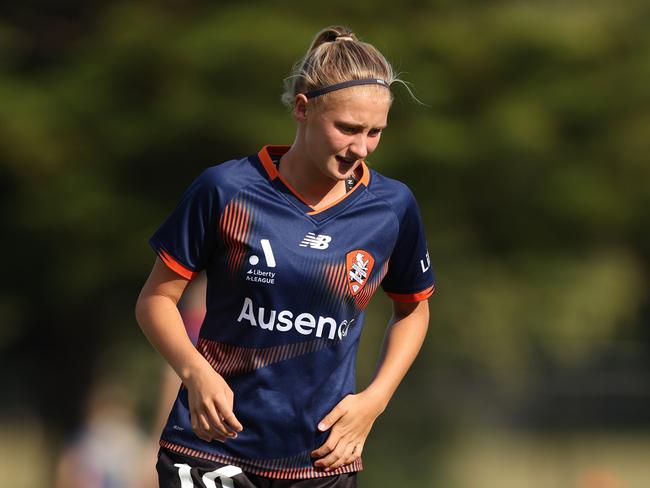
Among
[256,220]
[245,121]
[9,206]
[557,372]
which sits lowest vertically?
[557,372]

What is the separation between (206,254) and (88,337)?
1287cm

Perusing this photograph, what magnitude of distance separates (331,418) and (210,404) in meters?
0.37

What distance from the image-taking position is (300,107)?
3.85m

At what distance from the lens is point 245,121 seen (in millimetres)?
12703

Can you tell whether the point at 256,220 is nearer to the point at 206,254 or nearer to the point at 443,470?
the point at 206,254

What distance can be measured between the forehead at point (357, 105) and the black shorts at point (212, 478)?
105 centimetres

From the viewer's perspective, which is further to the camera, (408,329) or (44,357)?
(44,357)

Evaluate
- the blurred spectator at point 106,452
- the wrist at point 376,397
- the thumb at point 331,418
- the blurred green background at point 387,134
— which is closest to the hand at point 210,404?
the thumb at point 331,418

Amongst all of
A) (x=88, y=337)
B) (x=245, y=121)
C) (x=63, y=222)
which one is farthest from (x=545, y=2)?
(x=88, y=337)

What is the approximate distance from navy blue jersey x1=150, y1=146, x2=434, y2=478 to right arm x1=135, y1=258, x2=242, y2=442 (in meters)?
0.07

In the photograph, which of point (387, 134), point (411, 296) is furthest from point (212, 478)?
point (387, 134)

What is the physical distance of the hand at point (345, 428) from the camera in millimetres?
3799

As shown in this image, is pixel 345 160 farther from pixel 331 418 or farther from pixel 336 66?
pixel 331 418

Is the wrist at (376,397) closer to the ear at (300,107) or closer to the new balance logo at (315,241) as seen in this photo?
the new balance logo at (315,241)
